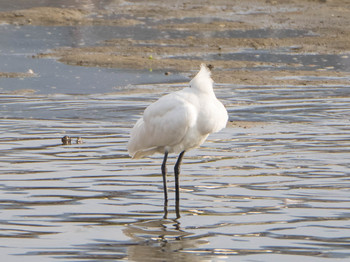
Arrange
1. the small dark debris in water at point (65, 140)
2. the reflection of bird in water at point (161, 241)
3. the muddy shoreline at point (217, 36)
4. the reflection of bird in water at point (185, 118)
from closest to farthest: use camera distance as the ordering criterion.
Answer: the reflection of bird in water at point (161, 241) → the reflection of bird in water at point (185, 118) → the small dark debris in water at point (65, 140) → the muddy shoreline at point (217, 36)

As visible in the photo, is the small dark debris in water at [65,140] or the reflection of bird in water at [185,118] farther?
the small dark debris in water at [65,140]

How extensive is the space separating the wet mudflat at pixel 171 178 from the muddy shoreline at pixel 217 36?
5.06 feet

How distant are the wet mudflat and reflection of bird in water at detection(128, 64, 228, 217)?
0.57 m

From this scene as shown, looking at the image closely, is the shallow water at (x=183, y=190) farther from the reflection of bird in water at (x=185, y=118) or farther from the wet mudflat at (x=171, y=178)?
the reflection of bird in water at (x=185, y=118)

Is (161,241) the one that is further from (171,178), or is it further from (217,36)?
(217,36)

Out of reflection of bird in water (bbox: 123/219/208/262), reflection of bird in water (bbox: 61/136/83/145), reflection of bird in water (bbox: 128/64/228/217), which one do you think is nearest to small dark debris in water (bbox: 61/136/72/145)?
reflection of bird in water (bbox: 61/136/83/145)

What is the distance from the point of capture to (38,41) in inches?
972

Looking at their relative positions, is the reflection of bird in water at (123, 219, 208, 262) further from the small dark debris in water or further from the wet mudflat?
the small dark debris in water

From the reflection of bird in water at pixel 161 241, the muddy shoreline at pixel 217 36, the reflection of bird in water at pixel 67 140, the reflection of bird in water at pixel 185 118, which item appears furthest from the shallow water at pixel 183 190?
the muddy shoreline at pixel 217 36

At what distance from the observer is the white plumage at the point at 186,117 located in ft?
29.2

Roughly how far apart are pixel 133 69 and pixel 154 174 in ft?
32.6


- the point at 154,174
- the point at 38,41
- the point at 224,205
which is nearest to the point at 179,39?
the point at 38,41

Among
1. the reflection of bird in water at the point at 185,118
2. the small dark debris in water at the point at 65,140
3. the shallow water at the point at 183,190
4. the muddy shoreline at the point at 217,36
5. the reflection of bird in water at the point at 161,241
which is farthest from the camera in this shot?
the muddy shoreline at the point at 217,36

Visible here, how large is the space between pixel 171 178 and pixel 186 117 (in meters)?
1.74
